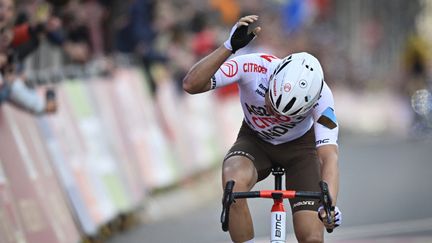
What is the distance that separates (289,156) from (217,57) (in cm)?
115

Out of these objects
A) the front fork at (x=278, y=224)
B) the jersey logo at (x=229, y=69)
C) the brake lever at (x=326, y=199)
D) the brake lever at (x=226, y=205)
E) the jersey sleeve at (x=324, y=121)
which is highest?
the jersey logo at (x=229, y=69)

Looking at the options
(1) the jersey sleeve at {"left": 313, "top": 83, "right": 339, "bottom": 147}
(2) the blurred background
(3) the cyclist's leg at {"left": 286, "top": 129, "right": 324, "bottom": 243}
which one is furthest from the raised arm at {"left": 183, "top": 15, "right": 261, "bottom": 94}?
(2) the blurred background

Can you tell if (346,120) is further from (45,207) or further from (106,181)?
(45,207)

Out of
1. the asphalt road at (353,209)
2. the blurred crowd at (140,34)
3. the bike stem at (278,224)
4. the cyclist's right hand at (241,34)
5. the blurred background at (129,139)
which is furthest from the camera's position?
the asphalt road at (353,209)

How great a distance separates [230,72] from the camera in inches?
321

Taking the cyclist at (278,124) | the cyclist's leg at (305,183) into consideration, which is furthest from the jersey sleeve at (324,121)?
the cyclist's leg at (305,183)

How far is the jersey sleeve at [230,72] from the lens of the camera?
807 centimetres

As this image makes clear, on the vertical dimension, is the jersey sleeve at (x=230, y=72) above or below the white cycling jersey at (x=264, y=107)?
above

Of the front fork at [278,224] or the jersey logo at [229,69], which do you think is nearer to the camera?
the front fork at [278,224]

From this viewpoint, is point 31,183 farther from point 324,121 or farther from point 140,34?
point 140,34

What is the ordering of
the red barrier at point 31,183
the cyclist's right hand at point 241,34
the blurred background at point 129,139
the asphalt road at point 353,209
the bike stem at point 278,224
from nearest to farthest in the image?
the bike stem at point 278,224
the cyclist's right hand at point 241,34
the red barrier at point 31,183
the blurred background at point 129,139
the asphalt road at point 353,209

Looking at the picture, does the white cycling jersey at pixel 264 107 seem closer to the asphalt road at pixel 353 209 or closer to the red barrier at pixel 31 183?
the red barrier at pixel 31 183

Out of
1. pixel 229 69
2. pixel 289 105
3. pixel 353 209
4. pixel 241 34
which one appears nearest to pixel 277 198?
pixel 289 105

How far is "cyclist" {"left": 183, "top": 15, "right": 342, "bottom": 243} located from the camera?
7684 mm
